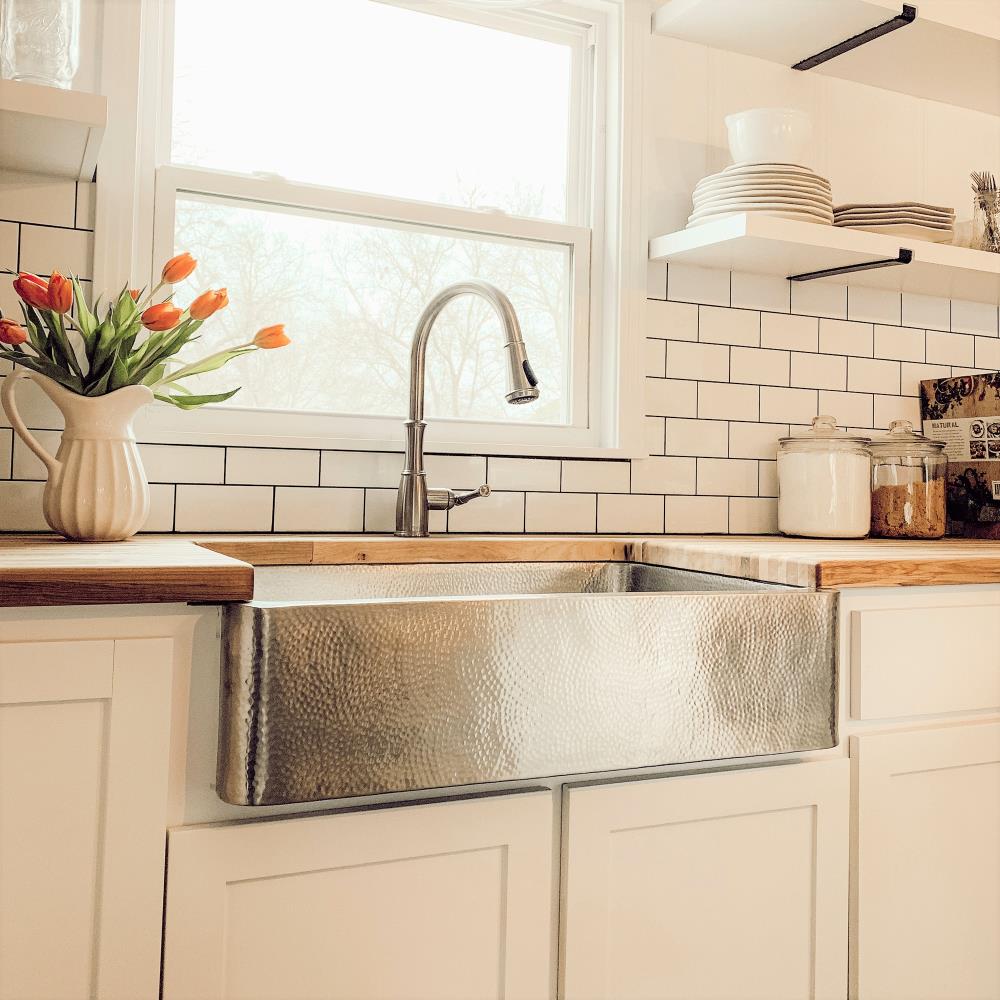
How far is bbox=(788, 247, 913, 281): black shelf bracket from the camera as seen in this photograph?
6.09ft

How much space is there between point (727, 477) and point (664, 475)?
6.3 inches

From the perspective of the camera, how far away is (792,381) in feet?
6.89

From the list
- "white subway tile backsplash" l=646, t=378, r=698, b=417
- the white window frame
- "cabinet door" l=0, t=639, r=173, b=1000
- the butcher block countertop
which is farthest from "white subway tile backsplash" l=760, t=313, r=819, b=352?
"cabinet door" l=0, t=639, r=173, b=1000

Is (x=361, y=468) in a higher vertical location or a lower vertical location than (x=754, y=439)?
lower

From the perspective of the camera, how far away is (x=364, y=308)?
1.78 m

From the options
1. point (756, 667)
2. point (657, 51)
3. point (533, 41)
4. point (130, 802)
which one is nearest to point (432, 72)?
point (533, 41)

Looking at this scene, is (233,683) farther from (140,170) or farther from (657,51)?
(657,51)

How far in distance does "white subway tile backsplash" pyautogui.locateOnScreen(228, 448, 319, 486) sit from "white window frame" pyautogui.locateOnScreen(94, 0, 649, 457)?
0.07 ft

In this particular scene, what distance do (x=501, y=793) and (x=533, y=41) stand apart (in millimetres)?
1581

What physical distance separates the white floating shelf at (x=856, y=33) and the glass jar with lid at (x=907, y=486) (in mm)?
769

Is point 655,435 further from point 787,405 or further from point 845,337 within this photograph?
point 845,337

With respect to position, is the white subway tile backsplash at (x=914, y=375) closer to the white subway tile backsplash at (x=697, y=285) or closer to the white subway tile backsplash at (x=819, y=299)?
the white subway tile backsplash at (x=819, y=299)

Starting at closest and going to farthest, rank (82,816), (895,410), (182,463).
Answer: (82,816) < (182,463) < (895,410)

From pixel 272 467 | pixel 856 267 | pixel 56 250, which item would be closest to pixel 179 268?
pixel 56 250
